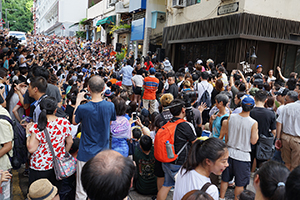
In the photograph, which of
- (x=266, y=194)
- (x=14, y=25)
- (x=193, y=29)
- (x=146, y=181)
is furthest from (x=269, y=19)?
(x=14, y=25)

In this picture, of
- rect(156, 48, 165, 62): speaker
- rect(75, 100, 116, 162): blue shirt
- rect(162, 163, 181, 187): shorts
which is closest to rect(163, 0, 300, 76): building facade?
rect(156, 48, 165, 62): speaker

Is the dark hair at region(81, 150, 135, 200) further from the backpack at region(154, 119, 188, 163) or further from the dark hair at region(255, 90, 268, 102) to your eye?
the dark hair at region(255, 90, 268, 102)

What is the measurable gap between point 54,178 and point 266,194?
2653 millimetres

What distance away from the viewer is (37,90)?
3908mm

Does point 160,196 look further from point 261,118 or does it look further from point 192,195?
point 261,118

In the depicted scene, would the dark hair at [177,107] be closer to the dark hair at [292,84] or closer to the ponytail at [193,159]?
the ponytail at [193,159]

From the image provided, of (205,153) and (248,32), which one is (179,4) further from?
(205,153)

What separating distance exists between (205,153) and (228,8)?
459 inches

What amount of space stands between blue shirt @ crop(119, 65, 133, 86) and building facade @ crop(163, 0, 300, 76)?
207 inches

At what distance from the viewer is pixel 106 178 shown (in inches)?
55.6

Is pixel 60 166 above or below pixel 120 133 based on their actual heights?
below

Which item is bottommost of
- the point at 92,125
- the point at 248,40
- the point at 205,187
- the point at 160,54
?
the point at 205,187

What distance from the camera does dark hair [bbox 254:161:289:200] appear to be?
5.37ft

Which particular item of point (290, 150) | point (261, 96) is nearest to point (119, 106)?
point (261, 96)
